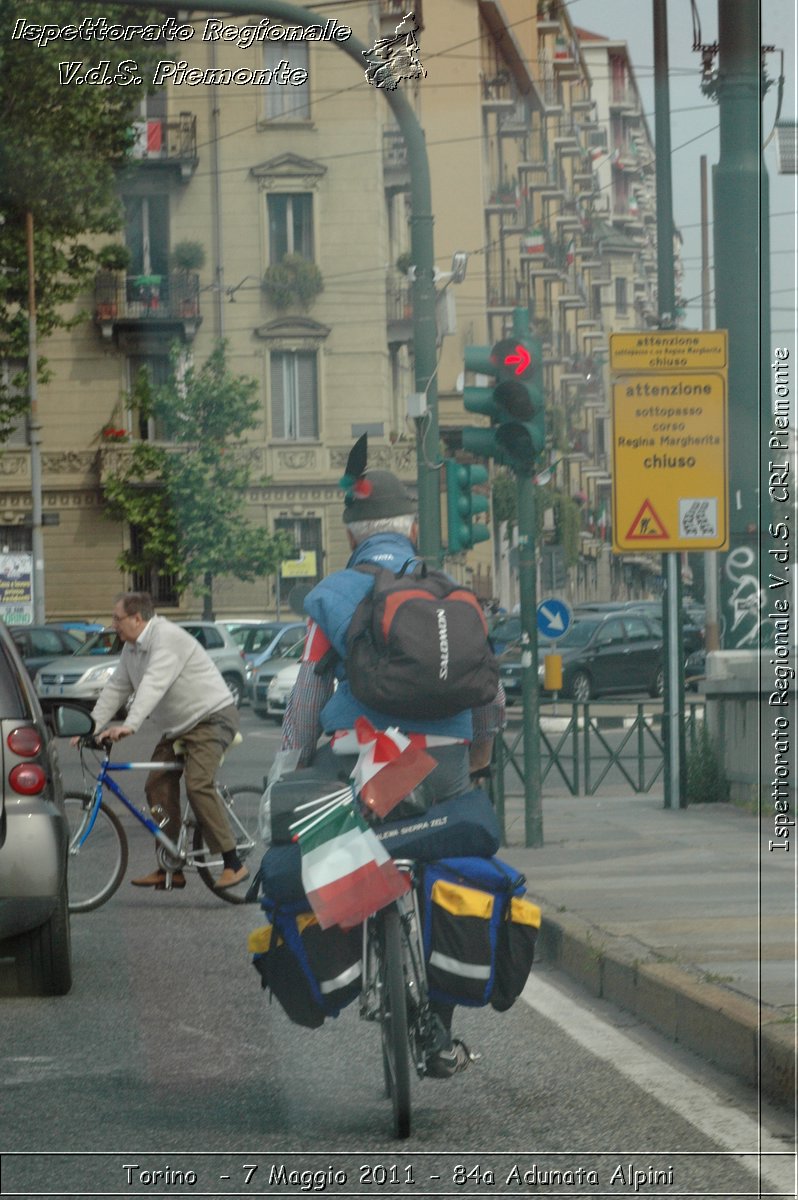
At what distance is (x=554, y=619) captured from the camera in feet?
31.9

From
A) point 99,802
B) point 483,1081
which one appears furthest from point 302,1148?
point 99,802

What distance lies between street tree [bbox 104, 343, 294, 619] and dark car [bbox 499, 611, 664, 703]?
2.59 m

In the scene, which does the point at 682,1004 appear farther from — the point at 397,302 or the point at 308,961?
the point at 397,302

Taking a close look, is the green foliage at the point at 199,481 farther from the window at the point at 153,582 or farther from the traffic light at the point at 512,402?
the traffic light at the point at 512,402

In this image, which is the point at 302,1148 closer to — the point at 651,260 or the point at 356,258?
the point at 356,258

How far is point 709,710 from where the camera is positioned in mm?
11094

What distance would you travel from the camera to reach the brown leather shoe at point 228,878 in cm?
976

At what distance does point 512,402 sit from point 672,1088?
14.6 ft

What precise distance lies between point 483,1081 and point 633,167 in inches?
115

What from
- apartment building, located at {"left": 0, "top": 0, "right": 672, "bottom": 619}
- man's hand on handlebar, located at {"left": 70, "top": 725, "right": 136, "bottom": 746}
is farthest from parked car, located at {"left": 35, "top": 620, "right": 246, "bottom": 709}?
apartment building, located at {"left": 0, "top": 0, "right": 672, "bottom": 619}

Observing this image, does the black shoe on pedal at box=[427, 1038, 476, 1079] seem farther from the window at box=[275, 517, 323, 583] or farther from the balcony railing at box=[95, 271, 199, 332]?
the balcony railing at box=[95, 271, 199, 332]

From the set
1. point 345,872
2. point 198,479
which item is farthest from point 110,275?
point 345,872

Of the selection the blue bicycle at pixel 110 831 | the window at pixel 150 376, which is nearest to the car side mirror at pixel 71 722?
the blue bicycle at pixel 110 831

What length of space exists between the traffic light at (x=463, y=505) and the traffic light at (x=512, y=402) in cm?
39
